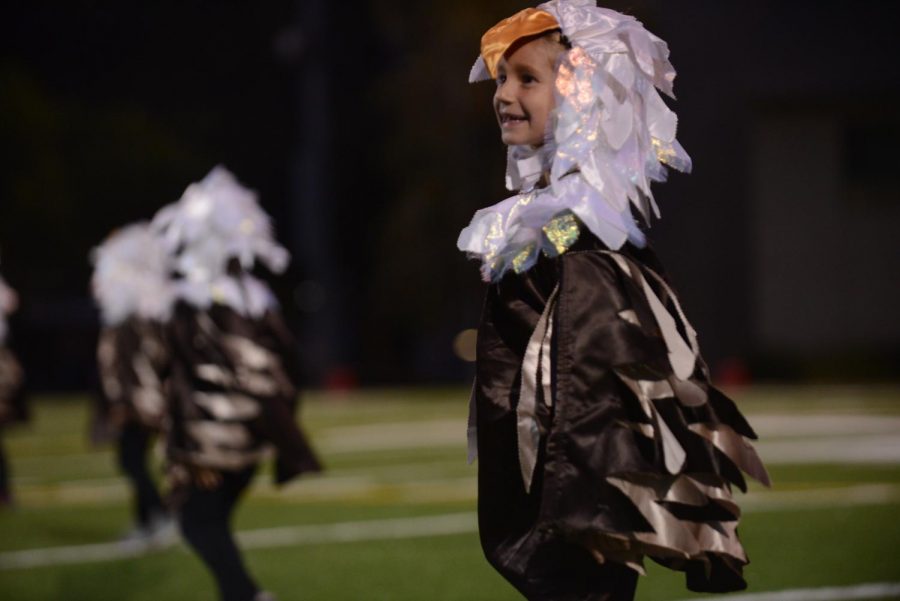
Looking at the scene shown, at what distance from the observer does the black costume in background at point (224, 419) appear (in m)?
6.77

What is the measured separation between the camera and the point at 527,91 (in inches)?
162

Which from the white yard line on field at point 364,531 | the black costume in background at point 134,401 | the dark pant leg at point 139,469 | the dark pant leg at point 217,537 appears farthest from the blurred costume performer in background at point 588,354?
the black costume in background at point 134,401

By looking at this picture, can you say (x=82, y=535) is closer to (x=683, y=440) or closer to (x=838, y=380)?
(x=683, y=440)

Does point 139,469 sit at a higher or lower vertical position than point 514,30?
lower

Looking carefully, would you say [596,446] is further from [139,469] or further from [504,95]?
[139,469]

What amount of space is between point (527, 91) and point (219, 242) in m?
3.86

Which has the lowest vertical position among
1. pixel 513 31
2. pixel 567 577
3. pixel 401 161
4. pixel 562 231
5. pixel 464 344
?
pixel 464 344

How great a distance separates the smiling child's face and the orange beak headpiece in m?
0.02

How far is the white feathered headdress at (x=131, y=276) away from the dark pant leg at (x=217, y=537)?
4.48 metres

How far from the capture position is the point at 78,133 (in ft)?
168

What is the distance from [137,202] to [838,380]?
29213mm

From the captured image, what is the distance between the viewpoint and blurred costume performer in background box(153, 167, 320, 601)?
677 cm

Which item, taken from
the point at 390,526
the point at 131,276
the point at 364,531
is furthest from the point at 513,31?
the point at 131,276

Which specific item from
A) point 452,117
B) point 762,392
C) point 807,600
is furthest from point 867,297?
point 807,600
